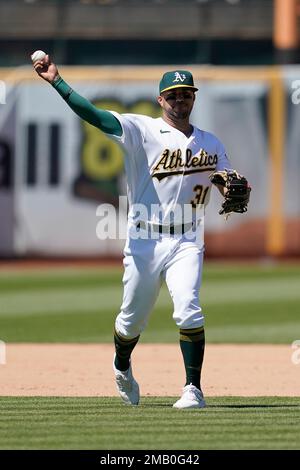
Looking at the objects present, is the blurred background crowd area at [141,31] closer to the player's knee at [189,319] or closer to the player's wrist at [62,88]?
the player's wrist at [62,88]

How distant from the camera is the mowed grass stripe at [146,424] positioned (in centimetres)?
573

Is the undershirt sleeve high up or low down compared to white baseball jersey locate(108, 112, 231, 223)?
up

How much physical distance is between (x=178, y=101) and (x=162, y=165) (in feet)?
1.18

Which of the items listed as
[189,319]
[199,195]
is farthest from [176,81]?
[189,319]

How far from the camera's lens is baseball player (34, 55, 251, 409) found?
22.7 feet

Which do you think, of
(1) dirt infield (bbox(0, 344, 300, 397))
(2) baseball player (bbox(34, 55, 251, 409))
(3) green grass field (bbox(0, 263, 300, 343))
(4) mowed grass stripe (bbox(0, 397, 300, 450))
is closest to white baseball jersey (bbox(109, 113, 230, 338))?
(2) baseball player (bbox(34, 55, 251, 409))

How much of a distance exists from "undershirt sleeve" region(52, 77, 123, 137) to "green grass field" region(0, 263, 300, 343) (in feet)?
15.6

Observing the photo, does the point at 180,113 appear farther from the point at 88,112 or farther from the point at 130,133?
the point at 88,112

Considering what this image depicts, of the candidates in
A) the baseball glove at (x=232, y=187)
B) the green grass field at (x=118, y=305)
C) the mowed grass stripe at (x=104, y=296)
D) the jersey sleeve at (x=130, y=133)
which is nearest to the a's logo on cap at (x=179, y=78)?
the jersey sleeve at (x=130, y=133)

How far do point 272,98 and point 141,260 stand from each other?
493 inches

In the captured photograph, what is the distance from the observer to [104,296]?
15.1 m

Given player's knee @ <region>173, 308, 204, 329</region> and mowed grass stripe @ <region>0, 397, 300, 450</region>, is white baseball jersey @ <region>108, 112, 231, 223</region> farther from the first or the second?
mowed grass stripe @ <region>0, 397, 300, 450</region>
